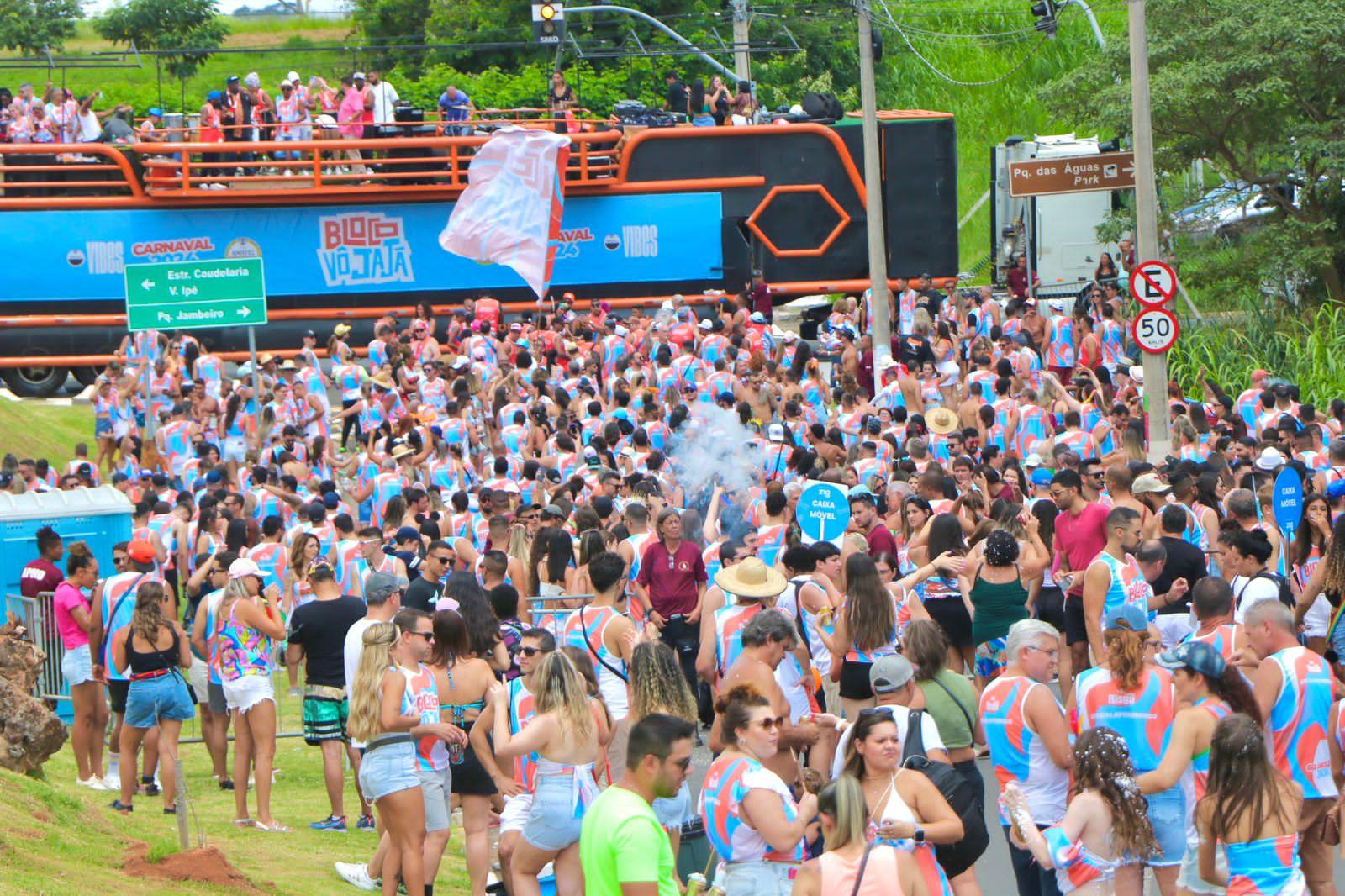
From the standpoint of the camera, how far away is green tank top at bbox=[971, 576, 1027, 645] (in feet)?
33.3

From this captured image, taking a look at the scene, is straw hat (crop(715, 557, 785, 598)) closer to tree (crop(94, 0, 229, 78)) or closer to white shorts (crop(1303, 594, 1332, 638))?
white shorts (crop(1303, 594, 1332, 638))

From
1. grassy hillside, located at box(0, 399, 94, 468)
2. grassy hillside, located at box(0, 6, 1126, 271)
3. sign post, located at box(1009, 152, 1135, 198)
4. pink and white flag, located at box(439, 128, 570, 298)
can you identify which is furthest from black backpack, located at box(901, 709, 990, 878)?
grassy hillside, located at box(0, 6, 1126, 271)

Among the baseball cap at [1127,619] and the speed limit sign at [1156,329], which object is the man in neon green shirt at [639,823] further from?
the speed limit sign at [1156,329]

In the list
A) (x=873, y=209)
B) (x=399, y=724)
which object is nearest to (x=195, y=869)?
(x=399, y=724)

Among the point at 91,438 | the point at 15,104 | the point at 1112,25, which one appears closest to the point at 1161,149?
the point at 91,438

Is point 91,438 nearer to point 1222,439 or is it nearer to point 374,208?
point 374,208

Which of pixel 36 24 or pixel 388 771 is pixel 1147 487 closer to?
pixel 388 771

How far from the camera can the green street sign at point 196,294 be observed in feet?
61.0

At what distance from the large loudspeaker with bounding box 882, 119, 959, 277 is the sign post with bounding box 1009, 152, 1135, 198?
7.13 m

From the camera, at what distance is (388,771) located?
794 cm

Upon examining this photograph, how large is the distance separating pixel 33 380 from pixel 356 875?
60.7 feet

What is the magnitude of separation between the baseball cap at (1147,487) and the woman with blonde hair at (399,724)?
504cm

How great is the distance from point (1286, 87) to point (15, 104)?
17117 mm

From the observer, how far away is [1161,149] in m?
22.8
